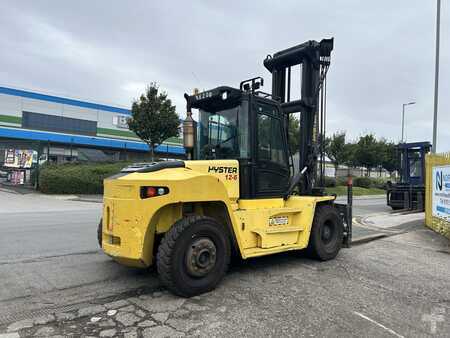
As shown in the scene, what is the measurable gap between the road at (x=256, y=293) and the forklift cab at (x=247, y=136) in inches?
53.1

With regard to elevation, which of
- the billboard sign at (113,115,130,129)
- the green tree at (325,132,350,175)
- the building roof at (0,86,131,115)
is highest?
the building roof at (0,86,131,115)

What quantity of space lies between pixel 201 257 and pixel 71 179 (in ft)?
59.3

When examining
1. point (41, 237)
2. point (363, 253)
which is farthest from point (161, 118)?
point (363, 253)

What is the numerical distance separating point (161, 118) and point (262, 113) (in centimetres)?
2052

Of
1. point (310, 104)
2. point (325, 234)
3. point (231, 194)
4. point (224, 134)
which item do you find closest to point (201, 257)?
point (231, 194)

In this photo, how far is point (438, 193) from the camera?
10.5 meters

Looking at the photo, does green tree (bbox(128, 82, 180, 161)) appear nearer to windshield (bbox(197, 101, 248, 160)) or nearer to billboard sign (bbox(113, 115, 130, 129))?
windshield (bbox(197, 101, 248, 160))

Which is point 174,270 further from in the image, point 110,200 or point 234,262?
point 234,262

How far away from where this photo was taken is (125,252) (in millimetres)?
4703

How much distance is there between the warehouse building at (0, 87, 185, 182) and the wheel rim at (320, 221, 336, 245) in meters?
32.1

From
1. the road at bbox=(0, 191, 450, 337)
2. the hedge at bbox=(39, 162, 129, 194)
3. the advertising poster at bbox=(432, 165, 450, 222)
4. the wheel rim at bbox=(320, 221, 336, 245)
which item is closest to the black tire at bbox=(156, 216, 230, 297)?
the road at bbox=(0, 191, 450, 337)

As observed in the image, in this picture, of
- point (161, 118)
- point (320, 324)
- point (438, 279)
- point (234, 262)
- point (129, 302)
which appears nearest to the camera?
point (320, 324)

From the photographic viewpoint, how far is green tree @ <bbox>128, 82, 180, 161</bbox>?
25656 mm

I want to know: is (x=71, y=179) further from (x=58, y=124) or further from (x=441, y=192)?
(x=58, y=124)
